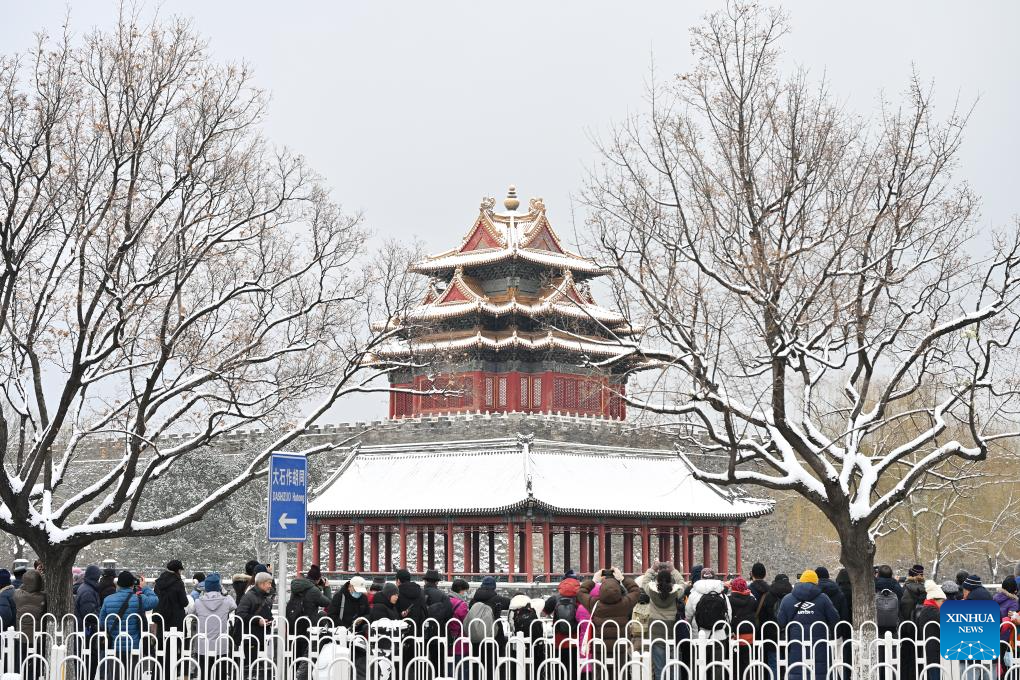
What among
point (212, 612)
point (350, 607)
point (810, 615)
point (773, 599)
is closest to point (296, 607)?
point (350, 607)

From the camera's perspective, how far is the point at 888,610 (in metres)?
13.1

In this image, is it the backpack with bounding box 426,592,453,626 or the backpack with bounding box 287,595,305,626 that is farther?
the backpack with bounding box 287,595,305,626

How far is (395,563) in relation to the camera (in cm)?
3581

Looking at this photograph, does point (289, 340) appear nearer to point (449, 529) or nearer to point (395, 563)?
point (449, 529)

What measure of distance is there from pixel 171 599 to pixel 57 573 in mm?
2473

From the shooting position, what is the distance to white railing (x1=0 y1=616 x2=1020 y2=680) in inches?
440

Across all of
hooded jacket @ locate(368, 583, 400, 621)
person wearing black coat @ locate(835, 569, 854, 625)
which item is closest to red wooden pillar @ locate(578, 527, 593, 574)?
person wearing black coat @ locate(835, 569, 854, 625)

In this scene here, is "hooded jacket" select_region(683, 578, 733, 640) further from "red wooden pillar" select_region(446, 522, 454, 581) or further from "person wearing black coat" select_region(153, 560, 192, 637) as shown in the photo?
"red wooden pillar" select_region(446, 522, 454, 581)

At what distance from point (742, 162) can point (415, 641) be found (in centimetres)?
616

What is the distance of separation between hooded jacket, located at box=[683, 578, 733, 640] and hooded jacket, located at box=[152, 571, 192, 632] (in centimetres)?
492

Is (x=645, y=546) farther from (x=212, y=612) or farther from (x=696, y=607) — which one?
(x=212, y=612)

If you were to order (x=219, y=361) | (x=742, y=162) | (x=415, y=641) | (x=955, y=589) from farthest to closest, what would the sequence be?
(x=219, y=361)
(x=742, y=162)
(x=955, y=589)
(x=415, y=641)

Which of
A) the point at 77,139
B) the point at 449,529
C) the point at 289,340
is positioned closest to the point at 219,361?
the point at 289,340

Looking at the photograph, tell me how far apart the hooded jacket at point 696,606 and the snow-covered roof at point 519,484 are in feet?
58.1
